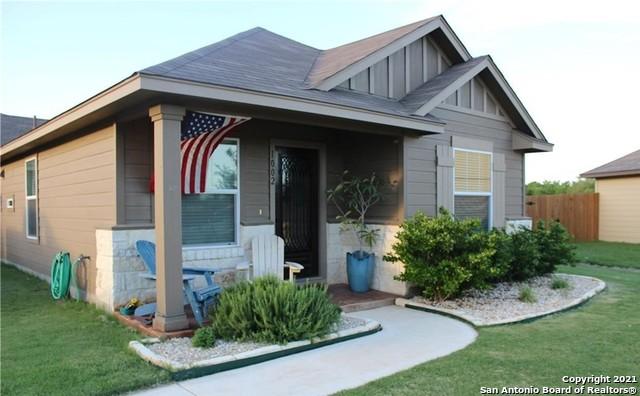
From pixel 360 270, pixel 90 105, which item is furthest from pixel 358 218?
pixel 90 105

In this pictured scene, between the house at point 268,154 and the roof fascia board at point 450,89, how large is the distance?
0.09 ft

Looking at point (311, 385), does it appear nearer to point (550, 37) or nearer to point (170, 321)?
point (170, 321)

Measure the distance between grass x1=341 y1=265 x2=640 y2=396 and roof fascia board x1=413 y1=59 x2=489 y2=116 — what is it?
329 cm

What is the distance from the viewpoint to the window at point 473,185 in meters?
8.12

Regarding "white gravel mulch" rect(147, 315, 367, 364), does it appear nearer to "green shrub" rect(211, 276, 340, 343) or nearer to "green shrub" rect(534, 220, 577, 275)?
"green shrub" rect(211, 276, 340, 343)

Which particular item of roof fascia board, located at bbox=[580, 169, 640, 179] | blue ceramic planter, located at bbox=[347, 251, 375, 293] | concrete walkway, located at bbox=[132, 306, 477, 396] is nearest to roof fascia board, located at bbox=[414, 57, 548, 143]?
blue ceramic planter, located at bbox=[347, 251, 375, 293]

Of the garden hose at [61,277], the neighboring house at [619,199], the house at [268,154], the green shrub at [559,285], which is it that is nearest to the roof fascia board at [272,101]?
the house at [268,154]

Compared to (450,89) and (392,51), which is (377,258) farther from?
(392,51)

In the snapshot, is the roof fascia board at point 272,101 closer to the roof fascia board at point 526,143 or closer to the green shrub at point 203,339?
the green shrub at point 203,339

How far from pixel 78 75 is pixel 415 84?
9.34 m

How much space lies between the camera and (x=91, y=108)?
530 centimetres

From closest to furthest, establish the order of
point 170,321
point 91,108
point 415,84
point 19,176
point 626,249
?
point 170,321 → point 91,108 → point 415,84 → point 19,176 → point 626,249

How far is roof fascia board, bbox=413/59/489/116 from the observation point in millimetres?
7109

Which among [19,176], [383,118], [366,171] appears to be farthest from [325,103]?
[19,176]
